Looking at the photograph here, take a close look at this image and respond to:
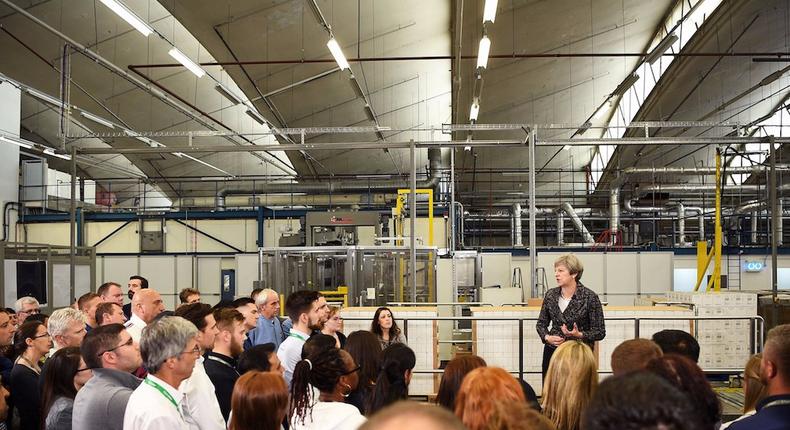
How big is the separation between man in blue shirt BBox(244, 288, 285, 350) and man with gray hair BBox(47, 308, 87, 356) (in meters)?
1.89

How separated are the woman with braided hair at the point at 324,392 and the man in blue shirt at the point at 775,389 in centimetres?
157

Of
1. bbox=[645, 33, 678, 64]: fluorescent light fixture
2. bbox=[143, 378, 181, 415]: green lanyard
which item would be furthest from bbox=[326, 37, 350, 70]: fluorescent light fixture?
bbox=[143, 378, 181, 415]: green lanyard

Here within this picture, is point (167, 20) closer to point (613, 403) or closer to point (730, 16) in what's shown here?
point (730, 16)

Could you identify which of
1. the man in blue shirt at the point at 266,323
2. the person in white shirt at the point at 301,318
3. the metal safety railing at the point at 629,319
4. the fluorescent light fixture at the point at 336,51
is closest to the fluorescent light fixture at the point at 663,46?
the metal safety railing at the point at 629,319

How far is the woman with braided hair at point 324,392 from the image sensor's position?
289 centimetres

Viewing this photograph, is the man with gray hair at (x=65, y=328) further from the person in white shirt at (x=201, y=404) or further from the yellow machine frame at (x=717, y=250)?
the yellow machine frame at (x=717, y=250)

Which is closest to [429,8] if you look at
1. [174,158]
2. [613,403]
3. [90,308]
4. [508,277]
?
[508,277]

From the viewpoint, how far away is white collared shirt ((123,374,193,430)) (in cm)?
285

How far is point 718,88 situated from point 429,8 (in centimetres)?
894

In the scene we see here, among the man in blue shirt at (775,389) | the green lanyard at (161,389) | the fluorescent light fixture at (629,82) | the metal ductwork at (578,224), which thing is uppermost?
the fluorescent light fixture at (629,82)

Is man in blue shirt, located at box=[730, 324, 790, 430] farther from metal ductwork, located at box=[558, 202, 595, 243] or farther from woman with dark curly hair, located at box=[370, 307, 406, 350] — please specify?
metal ductwork, located at box=[558, 202, 595, 243]

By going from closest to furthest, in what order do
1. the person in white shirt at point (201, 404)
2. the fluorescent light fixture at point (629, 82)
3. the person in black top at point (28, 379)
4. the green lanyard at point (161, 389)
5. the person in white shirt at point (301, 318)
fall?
the green lanyard at point (161, 389) → the person in white shirt at point (201, 404) → the person in black top at point (28, 379) → the person in white shirt at point (301, 318) → the fluorescent light fixture at point (629, 82)

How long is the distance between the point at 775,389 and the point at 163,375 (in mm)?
2647

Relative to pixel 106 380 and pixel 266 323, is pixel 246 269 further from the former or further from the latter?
pixel 106 380
